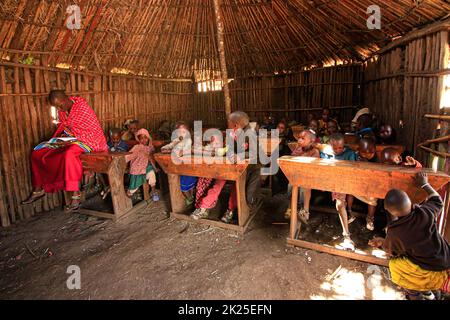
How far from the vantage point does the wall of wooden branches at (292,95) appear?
28.9ft

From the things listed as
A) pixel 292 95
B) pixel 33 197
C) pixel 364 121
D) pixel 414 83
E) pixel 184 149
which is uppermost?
pixel 292 95

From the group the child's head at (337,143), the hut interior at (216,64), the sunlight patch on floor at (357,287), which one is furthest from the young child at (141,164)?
the sunlight patch on floor at (357,287)

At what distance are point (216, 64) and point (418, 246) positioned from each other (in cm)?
965

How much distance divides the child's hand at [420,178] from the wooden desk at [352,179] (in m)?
0.04

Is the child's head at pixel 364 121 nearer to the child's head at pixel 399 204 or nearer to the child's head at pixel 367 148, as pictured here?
the child's head at pixel 367 148

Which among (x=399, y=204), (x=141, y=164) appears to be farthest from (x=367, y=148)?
(x=141, y=164)

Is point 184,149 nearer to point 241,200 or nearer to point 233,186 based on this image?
point 233,186

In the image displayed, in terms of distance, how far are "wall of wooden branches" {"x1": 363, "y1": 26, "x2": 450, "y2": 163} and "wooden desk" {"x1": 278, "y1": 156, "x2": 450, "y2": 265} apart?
2.11m

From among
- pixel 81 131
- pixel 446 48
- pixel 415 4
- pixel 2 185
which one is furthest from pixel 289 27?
pixel 2 185

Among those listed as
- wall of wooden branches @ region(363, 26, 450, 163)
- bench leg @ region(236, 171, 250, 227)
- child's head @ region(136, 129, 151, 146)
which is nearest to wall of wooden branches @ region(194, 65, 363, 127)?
wall of wooden branches @ region(363, 26, 450, 163)

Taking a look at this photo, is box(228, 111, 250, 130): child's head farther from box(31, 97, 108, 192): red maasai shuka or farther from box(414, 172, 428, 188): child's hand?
box(31, 97, 108, 192): red maasai shuka

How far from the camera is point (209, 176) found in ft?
12.6

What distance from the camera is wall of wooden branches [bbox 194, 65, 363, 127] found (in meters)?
8.82
